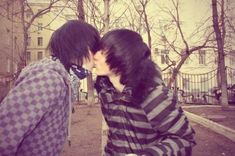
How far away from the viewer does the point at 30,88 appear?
1721 mm

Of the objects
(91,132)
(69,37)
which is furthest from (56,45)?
(91,132)

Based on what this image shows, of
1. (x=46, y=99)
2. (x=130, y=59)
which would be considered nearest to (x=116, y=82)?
(x=130, y=59)

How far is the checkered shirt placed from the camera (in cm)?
168

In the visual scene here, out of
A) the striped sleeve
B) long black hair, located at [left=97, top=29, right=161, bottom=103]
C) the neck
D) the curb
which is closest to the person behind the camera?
the striped sleeve

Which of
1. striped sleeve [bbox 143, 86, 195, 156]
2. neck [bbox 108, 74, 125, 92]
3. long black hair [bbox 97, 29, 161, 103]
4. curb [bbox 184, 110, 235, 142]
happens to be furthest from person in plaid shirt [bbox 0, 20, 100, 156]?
curb [bbox 184, 110, 235, 142]

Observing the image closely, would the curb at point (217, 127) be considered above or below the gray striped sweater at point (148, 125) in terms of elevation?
below

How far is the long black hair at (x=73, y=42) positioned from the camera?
200 centimetres

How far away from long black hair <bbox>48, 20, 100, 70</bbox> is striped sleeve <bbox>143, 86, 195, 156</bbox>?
53 cm

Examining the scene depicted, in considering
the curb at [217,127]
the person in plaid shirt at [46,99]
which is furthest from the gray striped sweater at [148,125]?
the curb at [217,127]

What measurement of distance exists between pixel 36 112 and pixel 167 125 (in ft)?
2.67

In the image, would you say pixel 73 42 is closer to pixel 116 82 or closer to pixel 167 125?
pixel 116 82

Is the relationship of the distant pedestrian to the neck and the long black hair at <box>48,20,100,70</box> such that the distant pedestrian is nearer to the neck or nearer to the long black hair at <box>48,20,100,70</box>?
the neck

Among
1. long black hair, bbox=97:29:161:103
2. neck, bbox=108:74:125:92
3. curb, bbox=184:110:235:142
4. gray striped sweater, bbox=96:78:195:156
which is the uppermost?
long black hair, bbox=97:29:161:103

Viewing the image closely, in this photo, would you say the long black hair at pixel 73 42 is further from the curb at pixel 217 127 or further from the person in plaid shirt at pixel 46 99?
the curb at pixel 217 127
